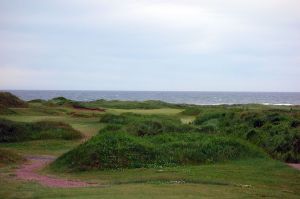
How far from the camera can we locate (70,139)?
34.6 metres

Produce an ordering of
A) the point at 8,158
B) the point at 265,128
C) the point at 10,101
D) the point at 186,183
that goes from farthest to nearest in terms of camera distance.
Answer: the point at 10,101 < the point at 265,128 < the point at 8,158 < the point at 186,183

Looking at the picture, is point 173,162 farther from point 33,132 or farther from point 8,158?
point 33,132

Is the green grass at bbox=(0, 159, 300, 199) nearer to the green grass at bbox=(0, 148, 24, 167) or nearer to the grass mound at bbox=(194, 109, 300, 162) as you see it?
the green grass at bbox=(0, 148, 24, 167)

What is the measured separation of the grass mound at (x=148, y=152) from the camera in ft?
79.5

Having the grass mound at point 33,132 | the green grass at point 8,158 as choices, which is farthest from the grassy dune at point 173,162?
the grass mound at point 33,132

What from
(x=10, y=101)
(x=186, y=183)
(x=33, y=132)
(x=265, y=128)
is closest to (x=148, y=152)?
(x=186, y=183)

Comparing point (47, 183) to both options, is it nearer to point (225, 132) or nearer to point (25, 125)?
point (25, 125)

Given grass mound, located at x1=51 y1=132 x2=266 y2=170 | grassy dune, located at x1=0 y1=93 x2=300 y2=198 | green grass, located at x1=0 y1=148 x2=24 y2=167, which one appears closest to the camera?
grassy dune, located at x1=0 y1=93 x2=300 y2=198

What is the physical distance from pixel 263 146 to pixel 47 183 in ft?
64.2

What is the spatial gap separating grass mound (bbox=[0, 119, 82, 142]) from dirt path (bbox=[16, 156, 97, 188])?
7155mm

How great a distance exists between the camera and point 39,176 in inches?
839

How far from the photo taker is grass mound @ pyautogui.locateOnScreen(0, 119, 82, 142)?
33.8 m

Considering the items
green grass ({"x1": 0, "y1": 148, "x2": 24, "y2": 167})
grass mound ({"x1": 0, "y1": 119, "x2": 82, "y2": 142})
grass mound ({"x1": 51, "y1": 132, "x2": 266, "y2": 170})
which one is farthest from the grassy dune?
grass mound ({"x1": 0, "y1": 119, "x2": 82, "y2": 142})

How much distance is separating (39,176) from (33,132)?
46.3 ft
